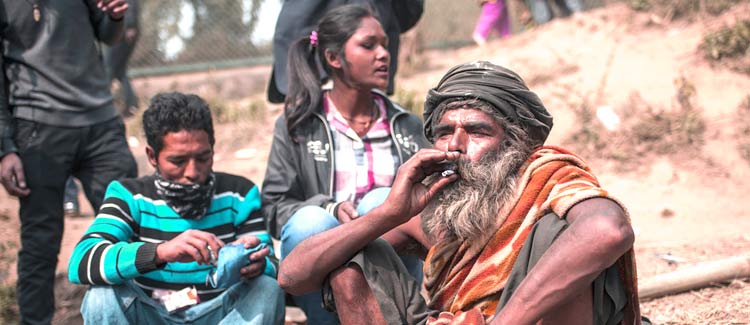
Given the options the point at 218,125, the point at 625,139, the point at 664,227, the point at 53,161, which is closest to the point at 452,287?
the point at 53,161

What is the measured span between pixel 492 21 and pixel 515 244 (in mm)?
7687

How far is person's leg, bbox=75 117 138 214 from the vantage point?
4617 millimetres

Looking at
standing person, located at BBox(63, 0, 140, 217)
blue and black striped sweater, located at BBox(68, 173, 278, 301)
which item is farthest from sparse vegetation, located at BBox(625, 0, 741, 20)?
blue and black striped sweater, located at BBox(68, 173, 278, 301)

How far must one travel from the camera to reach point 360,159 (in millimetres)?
4219

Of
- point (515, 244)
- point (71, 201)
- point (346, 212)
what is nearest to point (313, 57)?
point (346, 212)

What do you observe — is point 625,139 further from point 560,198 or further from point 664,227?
point 560,198

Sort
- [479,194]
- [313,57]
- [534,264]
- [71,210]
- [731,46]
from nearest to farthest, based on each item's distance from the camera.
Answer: [534,264], [479,194], [313,57], [71,210], [731,46]

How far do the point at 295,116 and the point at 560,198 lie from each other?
1.80 meters

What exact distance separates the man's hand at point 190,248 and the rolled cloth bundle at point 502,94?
1.03 m

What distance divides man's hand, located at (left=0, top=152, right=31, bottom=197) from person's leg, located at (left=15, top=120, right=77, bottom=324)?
0.06 m

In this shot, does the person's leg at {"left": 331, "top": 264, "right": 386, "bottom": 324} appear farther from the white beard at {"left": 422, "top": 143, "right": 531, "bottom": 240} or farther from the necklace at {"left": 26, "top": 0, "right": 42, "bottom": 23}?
the necklace at {"left": 26, "top": 0, "right": 42, "bottom": 23}

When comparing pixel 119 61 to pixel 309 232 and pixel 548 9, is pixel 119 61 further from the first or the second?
pixel 309 232

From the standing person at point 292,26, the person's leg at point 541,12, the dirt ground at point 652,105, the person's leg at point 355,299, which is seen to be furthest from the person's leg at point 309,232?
the person's leg at point 541,12

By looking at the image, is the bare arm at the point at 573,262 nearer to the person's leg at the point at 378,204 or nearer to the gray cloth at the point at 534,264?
the gray cloth at the point at 534,264
